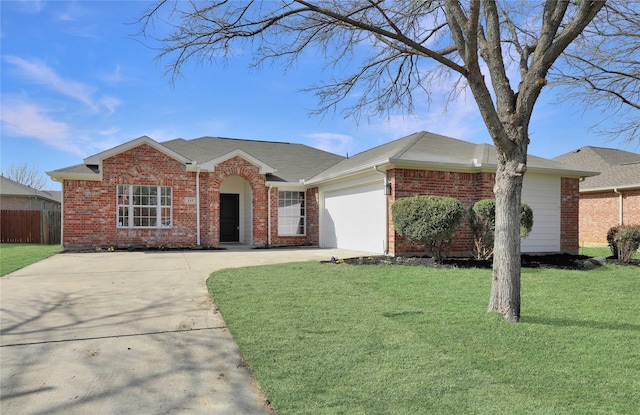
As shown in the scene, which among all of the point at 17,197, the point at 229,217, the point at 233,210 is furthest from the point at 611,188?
the point at 17,197

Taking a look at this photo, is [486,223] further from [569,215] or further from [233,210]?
[233,210]

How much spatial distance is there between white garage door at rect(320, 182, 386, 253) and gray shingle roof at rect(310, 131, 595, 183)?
89 cm

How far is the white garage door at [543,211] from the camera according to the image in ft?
43.5

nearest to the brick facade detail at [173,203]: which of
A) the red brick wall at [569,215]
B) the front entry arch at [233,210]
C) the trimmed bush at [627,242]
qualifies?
the front entry arch at [233,210]

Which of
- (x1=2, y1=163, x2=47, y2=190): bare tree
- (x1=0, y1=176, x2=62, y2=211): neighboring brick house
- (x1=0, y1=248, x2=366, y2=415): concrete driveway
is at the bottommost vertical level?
(x1=0, y1=248, x2=366, y2=415): concrete driveway

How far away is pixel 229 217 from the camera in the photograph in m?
18.8

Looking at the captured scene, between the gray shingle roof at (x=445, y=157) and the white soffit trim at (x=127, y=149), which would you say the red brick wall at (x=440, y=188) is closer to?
the gray shingle roof at (x=445, y=157)

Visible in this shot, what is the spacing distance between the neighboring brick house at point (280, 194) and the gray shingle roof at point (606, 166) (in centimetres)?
689

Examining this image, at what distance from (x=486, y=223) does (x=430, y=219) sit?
1954mm

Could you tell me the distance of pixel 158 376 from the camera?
11.6ft

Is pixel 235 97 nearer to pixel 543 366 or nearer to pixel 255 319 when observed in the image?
pixel 255 319

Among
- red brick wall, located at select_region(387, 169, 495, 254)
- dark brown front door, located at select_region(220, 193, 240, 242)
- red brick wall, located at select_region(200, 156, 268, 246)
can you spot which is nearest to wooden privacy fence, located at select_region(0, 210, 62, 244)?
dark brown front door, located at select_region(220, 193, 240, 242)

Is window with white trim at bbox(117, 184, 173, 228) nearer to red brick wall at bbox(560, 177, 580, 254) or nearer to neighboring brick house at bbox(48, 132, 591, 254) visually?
neighboring brick house at bbox(48, 132, 591, 254)

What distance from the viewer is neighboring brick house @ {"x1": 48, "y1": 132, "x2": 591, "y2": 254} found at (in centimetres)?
1242
